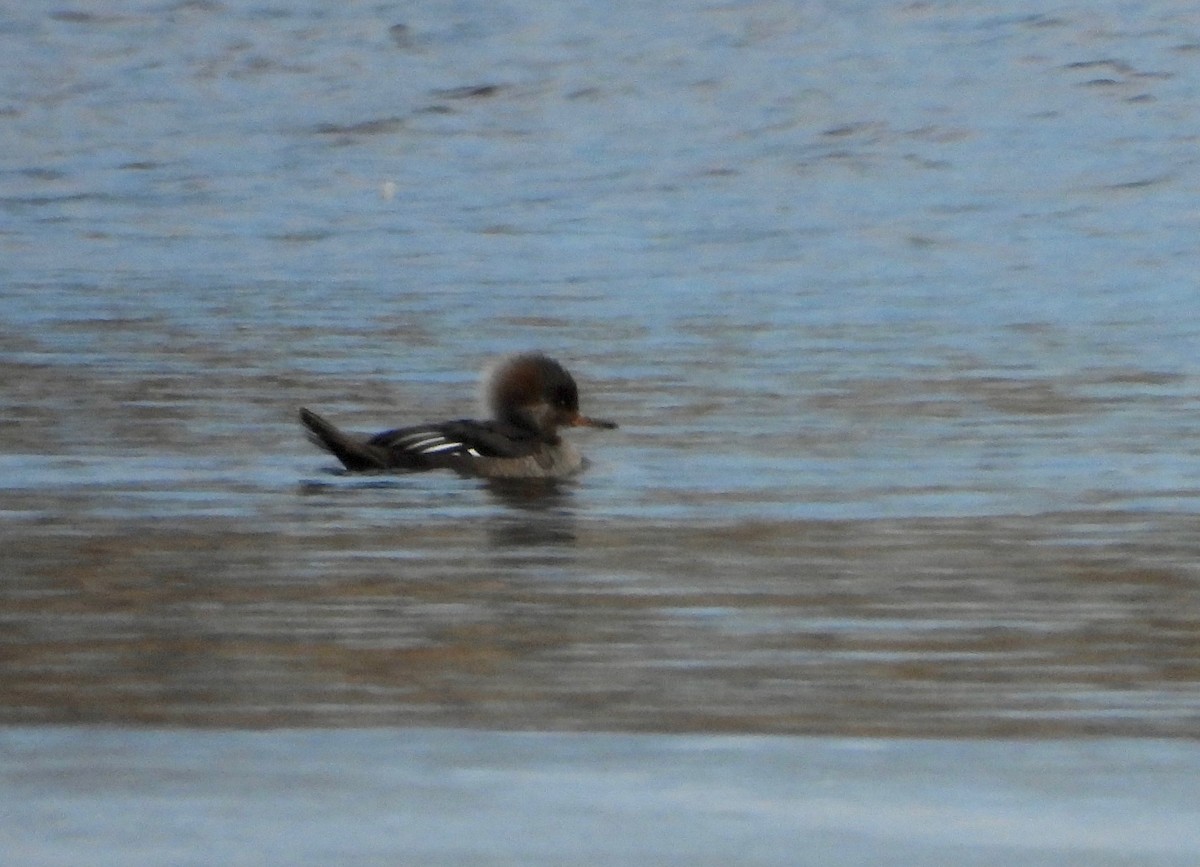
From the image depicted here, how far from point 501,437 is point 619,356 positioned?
13.8 feet

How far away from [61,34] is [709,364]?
783 inches

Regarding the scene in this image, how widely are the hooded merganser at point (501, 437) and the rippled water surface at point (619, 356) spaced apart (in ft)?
0.43

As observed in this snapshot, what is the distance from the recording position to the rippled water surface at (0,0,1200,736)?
6.37 m

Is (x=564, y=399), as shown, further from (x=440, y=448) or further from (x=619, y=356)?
(x=619, y=356)

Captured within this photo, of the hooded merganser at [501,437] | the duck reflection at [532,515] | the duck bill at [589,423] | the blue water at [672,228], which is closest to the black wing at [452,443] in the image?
the hooded merganser at [501,437]

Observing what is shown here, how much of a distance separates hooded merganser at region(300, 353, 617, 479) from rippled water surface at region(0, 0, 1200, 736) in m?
0.13

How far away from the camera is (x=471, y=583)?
7.70 meters

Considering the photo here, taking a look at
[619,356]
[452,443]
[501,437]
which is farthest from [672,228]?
[452,443]

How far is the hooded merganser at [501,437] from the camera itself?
10.6m

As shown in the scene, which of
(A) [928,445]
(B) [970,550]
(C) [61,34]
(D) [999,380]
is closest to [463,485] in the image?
(A) [928,445]

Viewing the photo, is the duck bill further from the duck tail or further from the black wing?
the duck tail

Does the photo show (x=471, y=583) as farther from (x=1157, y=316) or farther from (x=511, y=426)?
(x=1157, y=316)

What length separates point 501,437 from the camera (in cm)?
1095

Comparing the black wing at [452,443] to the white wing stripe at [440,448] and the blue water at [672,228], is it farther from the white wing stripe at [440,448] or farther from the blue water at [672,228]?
the blue water at [672,228]
